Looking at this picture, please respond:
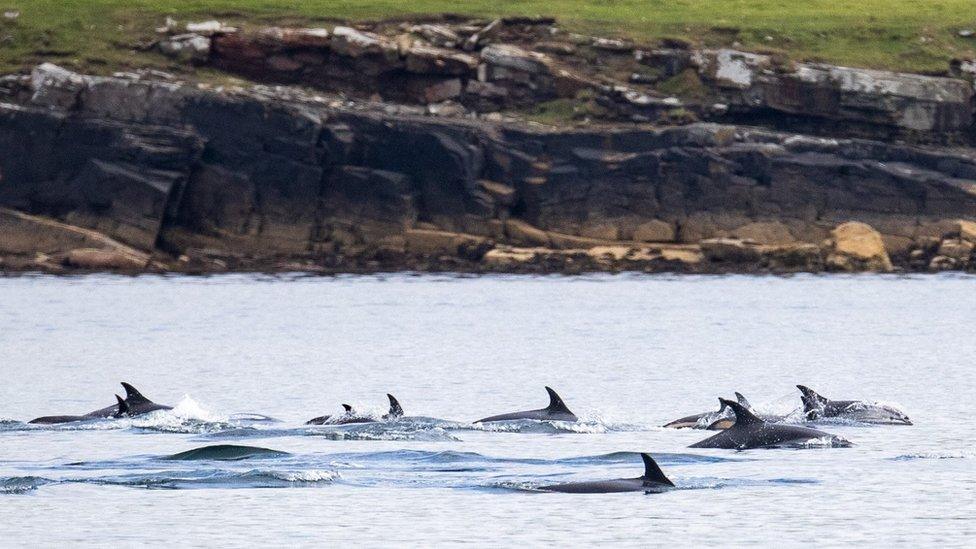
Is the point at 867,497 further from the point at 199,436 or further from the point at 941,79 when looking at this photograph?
the point at 941,79

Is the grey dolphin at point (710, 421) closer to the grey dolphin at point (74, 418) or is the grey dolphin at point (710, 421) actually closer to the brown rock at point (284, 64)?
the grey dolphin at point (74, 418)

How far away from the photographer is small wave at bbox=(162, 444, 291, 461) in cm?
2562

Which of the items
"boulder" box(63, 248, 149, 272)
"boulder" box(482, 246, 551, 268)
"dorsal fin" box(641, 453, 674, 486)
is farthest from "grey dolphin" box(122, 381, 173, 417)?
"boulder" box(482, 246, 551, 268)

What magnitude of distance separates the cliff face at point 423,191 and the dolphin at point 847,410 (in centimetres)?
5069

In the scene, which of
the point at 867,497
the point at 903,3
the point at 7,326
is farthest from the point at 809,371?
the point at 903,3

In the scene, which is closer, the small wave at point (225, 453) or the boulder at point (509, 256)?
the small wave at point (225, 453)

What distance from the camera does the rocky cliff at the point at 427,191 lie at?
8056cm

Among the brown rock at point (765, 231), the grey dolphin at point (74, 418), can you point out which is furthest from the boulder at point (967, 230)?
the grey dolphin at point (74, 418)

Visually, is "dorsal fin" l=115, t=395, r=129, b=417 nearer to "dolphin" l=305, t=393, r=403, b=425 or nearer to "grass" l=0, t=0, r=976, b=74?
"dolphin" l=305, t=393, r=403, b=425

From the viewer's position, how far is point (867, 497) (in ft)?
71.8

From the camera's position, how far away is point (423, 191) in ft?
270

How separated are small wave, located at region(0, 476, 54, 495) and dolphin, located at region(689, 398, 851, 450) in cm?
879

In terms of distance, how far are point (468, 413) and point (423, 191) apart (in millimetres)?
50159

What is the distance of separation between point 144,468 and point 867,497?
9212 millimetres
